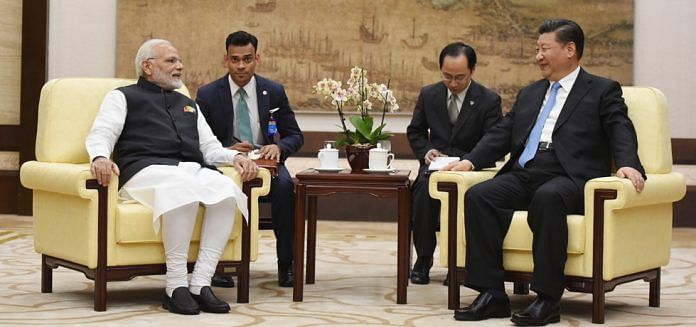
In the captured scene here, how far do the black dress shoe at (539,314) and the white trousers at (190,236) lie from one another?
4.26 ft

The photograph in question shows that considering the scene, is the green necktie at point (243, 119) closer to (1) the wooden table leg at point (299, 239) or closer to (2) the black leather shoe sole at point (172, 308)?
(1) the wooden table leg at point (299, 239)

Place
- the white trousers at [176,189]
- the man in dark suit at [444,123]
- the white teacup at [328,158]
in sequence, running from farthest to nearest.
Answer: the man in dark suit at [444,123]
the white teacup at [328,158]
the white trousers at [176,189]

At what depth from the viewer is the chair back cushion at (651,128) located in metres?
4.79

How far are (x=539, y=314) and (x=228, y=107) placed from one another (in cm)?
213

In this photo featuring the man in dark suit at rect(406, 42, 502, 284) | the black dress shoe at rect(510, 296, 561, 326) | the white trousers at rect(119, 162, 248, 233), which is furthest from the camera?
the man in dark suit at rect(406, 42, 502, 284)

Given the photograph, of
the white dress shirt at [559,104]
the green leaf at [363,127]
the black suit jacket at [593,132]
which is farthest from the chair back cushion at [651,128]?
the green leaf at [363,127]

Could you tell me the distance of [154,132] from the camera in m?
4.90

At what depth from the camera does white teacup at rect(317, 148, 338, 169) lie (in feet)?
16.5

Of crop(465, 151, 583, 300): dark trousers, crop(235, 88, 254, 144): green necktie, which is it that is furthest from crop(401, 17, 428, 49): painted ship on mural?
crop(465, 151, 583, 300): dark trousers

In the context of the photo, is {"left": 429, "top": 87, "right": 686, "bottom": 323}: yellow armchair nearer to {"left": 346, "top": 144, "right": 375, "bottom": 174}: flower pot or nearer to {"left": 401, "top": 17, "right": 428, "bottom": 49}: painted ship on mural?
{"left": 346, "top": 144, "right": 375, "bottom": 174}: flower pot

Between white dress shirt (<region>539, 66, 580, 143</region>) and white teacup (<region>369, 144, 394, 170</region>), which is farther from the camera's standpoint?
white teacup (<region>369, 144, 394, 170</region>)

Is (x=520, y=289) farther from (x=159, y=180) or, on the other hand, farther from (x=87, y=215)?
(x=87, y=215)

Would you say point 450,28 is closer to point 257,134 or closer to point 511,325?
point 257,134

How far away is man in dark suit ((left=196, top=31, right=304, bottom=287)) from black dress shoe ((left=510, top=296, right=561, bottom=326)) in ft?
4.88
